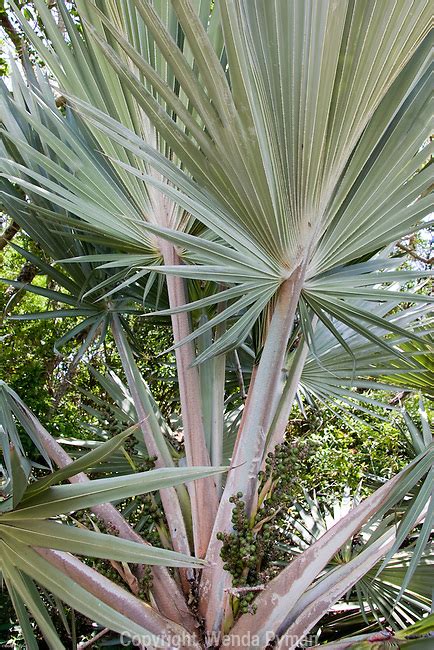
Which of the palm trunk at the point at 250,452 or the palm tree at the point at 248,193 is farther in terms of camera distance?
the palm trunk at the point at 250,452

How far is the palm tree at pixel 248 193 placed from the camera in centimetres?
125

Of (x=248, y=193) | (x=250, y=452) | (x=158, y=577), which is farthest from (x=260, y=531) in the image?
(x=248, y=193)

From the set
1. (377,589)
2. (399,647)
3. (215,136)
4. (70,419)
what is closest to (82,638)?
(70,419)

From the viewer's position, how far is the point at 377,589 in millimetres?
2461

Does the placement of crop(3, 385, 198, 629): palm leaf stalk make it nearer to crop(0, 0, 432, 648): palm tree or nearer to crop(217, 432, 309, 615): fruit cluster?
crop(0, 0, 432, 648): palm tree

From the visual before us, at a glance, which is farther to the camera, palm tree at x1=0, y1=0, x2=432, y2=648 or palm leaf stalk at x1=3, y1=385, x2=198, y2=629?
palm leaf stalk at x1=3, y1=385, x2=198, y2=629

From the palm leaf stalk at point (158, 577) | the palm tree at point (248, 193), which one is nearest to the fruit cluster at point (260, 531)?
the palm tree at point (248, 193)

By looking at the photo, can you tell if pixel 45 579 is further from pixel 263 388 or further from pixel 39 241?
pixel 39 241

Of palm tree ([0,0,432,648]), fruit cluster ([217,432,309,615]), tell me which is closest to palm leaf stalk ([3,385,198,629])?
palm tree ([0,0,432,648])

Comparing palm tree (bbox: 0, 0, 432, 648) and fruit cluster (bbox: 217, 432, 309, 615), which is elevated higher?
palm tree (bbox: 0, 0, 432, 648)

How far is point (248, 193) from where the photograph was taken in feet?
4.77

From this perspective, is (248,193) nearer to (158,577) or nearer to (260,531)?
(260,531)

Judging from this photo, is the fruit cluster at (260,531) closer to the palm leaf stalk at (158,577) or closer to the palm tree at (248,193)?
the palm tree at (248,193)

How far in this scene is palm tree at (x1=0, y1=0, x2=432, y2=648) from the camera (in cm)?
125
